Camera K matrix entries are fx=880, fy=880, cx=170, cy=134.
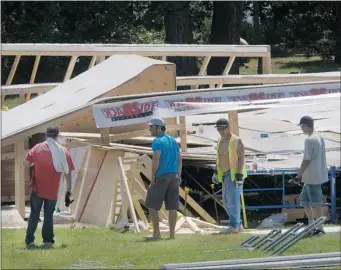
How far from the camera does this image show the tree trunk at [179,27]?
28016 mm

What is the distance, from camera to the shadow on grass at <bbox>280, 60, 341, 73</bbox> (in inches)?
1344

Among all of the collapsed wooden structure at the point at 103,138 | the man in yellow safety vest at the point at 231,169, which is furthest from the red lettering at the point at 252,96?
the collapsed wooden structure at the point at 103,138

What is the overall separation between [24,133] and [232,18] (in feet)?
52.9

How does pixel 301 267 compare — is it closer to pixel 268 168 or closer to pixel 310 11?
pixel 268 168

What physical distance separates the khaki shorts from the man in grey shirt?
1745mm

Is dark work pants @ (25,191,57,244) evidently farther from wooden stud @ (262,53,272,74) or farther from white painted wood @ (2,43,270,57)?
wooden stud @ (262,53,272,74)

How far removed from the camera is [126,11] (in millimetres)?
29578

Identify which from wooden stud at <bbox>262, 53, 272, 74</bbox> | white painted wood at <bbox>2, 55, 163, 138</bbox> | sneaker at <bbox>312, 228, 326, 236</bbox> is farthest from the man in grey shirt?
wooden stud at <bbox>262, 53, 272, 74</bbox>

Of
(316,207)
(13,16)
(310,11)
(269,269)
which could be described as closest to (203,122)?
(316,207)

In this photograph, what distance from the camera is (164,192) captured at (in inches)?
480

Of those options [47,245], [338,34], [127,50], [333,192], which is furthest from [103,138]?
[338,34]

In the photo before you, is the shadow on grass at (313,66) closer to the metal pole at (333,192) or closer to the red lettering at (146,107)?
the metal pole at (333,192)

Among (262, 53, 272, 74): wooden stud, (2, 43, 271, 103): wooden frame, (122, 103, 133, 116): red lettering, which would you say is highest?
(2, 43, 271, 103): wooden frame

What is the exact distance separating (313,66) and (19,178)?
77.4ft
